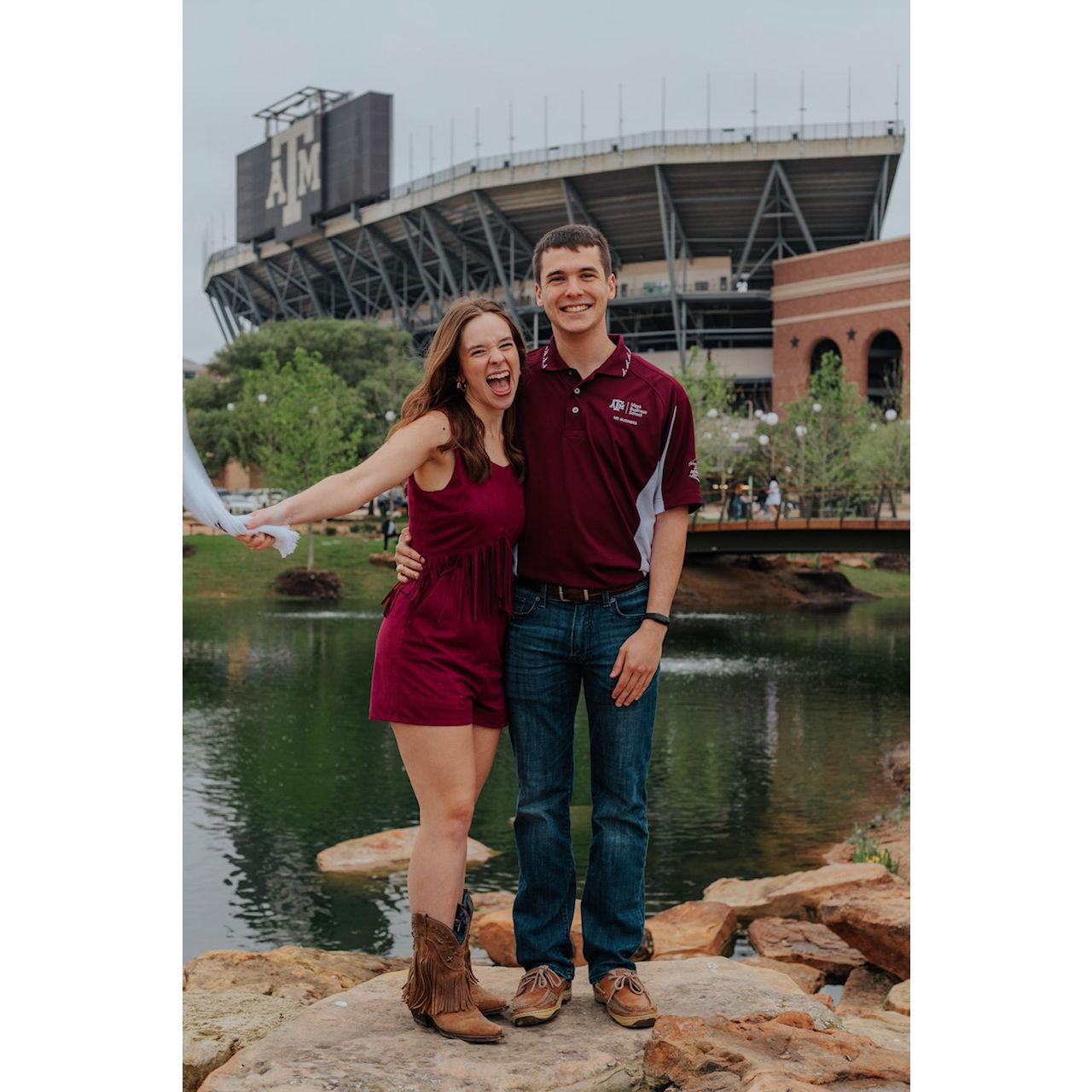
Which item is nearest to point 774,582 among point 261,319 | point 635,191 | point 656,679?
point 635,191

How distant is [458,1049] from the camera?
3414 mm

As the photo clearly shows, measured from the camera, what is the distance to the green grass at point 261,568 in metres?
30.1

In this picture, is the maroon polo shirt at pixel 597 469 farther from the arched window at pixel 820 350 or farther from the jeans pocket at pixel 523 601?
the arched window at pixel 820 350

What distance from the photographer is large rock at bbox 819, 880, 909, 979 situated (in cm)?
650

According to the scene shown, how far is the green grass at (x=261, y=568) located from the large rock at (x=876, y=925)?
22.9 m

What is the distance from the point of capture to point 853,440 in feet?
122

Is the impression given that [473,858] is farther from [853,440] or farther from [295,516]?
[853,440]

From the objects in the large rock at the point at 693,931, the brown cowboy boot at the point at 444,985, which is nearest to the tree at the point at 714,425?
the large rock at the point at 693,931

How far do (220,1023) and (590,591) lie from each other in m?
1.86

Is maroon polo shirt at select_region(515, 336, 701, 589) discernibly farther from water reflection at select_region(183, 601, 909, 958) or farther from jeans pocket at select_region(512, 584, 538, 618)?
water reflection at select_region(183, 601, 909, 958)

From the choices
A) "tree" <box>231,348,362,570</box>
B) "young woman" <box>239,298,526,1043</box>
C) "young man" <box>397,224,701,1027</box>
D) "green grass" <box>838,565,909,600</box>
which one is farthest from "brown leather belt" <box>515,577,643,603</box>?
"green grass" <box>838,565,909,600</box>

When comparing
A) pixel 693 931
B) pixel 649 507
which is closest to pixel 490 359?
pixel 649 507

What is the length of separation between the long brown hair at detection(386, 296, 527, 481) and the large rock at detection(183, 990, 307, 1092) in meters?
1.78

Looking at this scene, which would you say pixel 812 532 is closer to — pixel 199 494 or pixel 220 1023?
pixel 220 1023
